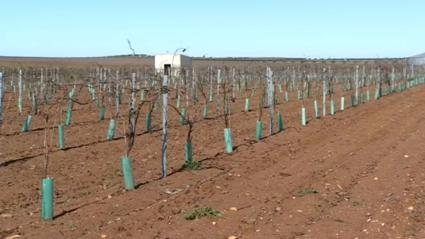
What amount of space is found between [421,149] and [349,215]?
5.33 m

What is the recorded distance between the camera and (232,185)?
8.57m

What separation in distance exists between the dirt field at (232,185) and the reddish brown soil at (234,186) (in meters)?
0.02

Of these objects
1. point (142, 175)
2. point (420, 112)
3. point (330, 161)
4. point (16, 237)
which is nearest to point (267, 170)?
point (330, 161)

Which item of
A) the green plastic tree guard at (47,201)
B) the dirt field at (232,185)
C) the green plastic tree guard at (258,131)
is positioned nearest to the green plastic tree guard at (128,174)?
the dirt field at (232,185)

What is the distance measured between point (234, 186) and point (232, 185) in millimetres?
75

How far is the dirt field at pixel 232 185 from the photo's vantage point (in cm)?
645

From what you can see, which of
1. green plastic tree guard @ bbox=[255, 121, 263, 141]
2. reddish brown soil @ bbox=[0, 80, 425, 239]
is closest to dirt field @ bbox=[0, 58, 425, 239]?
reddish brown soil @ bbox=[0, 80, 425, 239]

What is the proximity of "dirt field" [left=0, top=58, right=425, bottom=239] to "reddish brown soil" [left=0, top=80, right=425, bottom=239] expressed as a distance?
0.02 m

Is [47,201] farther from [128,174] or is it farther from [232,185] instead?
[232,185]

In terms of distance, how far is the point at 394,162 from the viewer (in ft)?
33.5

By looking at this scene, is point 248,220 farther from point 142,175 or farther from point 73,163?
point 73,163

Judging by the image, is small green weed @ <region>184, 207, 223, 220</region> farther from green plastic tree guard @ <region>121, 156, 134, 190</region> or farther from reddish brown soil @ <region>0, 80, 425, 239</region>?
green plastic tree guard @ <region>121, 156, 134, 190</region>

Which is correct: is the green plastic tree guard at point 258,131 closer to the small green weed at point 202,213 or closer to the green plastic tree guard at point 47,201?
the small green weed at point 202,213

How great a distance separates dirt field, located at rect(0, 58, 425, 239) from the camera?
6449mm
